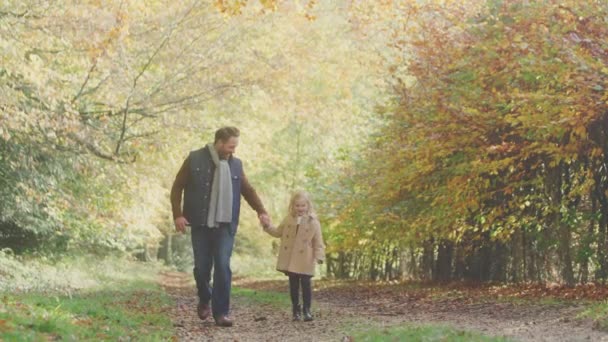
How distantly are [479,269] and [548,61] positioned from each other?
7359 millimetres

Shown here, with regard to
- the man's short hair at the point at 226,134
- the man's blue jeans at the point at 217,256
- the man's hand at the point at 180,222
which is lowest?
the man's blue jeans at the point at 217,256

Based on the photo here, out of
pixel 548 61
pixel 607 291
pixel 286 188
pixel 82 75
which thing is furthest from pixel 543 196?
pixel 286 188

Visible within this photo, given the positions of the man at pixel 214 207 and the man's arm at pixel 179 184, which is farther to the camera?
the man's arm at pixel 179 184

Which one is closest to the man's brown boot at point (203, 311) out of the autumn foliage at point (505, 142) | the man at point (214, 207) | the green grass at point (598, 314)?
the man at point (214, 207)

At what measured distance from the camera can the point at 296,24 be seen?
20.8 meters

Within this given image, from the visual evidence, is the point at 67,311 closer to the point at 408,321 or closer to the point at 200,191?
the point at 200,191

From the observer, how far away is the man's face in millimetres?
8734

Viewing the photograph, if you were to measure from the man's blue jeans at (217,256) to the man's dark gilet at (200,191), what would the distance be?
111 millimetres

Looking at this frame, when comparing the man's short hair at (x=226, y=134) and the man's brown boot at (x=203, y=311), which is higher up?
the man's short hair at (x=226, y=134)

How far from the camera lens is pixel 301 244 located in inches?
378

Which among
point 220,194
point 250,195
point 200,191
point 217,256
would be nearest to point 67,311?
point 217,256

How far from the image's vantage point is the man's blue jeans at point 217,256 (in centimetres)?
872

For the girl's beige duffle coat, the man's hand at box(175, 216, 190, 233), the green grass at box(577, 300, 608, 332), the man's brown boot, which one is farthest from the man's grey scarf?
the green grass at box(577, 300, 608, 332)

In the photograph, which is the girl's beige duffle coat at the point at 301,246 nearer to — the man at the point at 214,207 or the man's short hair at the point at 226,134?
the man at the point at 214,207
